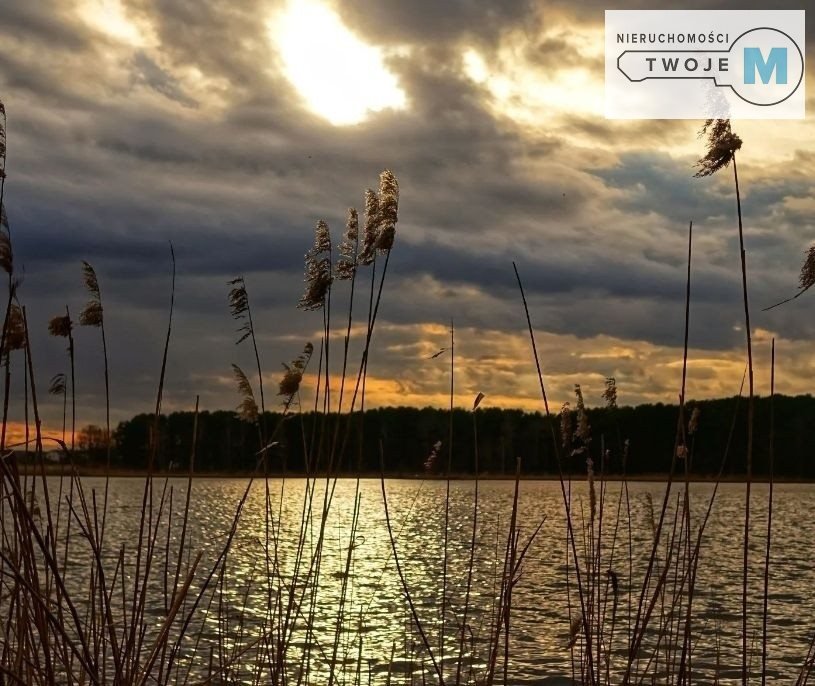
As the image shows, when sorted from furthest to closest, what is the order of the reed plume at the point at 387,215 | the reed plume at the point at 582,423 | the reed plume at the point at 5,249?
the reed plume at the point at 582,423 → the reed plume at the point at 387,215 → the reed plume at the point at 5,249

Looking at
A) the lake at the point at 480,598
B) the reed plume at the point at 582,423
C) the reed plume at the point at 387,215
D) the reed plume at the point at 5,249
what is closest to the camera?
the reed plume at the point at 5,249

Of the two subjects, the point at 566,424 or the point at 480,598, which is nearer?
the point at 566,424

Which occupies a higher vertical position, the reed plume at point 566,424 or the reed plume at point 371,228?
the reed plume at point 371,228

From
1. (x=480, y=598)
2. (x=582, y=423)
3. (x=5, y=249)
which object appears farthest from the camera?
(x=480, y=598)

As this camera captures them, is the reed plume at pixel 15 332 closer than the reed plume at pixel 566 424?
Yes

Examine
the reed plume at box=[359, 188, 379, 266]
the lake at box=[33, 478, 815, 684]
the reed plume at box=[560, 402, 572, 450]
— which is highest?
the reed plume at box=[359, 188, 379, 266]

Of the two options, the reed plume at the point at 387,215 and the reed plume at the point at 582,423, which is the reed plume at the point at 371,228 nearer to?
the reed plume at the point at 387,215

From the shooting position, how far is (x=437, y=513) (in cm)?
4572

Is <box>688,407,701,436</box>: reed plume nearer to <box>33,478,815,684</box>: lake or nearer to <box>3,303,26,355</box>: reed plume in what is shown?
<box>33,478,815,684</box>: lake

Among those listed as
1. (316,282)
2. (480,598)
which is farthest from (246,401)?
(480,598)

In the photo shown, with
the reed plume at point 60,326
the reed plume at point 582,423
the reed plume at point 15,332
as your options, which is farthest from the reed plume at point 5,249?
the reed plume at point 582,423

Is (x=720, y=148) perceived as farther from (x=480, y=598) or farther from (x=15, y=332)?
(x=480, y=598)

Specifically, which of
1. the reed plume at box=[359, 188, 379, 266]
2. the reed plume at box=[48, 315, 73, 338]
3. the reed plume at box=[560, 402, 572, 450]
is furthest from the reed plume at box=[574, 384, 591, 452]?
the reed plume at box=[48, 315, 73, 338]

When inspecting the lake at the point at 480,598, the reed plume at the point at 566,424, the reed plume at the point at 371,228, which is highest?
the reed plume at the point at 371,228
